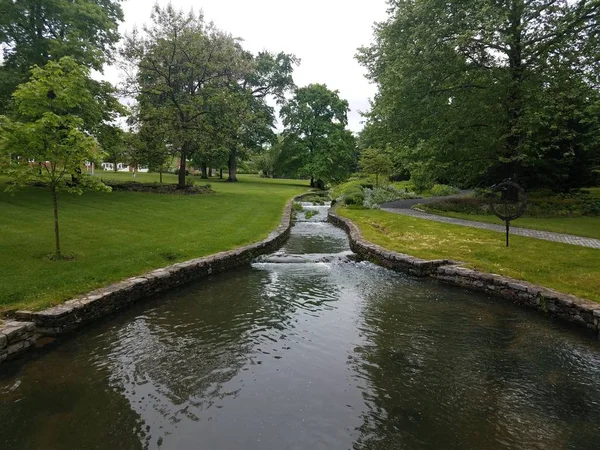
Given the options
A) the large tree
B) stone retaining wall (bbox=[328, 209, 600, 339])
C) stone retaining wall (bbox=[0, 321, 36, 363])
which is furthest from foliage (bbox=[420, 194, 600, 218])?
stone retaining wall (bbox=[0, 321, 36, 363])

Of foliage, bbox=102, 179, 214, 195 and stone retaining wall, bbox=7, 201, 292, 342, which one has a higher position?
foliage, bbox=102, 179, 214, 195

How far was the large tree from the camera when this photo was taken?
1513 cm

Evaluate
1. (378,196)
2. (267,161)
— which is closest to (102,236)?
(378,196)

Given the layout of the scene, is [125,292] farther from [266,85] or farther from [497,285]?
[266,85]

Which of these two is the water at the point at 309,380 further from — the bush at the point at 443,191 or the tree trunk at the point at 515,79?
the bush at the point at 443,191

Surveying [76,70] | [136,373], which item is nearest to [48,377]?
[136,373]

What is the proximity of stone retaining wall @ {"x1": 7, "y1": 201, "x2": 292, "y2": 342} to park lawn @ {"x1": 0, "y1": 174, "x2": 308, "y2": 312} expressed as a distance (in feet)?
1.14

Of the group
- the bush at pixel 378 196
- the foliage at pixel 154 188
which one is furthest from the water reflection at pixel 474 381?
the foliage at pixel 154 188

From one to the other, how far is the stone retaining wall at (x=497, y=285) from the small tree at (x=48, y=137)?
8206 millimetres

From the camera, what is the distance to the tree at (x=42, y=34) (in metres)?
18.2

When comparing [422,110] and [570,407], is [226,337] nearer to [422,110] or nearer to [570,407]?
[570,407]

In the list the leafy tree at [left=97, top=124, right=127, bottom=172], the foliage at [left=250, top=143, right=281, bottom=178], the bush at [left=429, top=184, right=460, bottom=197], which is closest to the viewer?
the leafy tree at [left=97, top=124, right=127, bottom=172]

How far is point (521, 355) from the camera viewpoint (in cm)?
577

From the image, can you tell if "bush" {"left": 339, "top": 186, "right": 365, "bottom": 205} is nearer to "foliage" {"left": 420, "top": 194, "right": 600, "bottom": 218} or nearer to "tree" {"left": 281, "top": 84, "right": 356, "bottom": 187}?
"foliage" {"left": 420, "top": 194, "right": 600, "bottom": 218}
